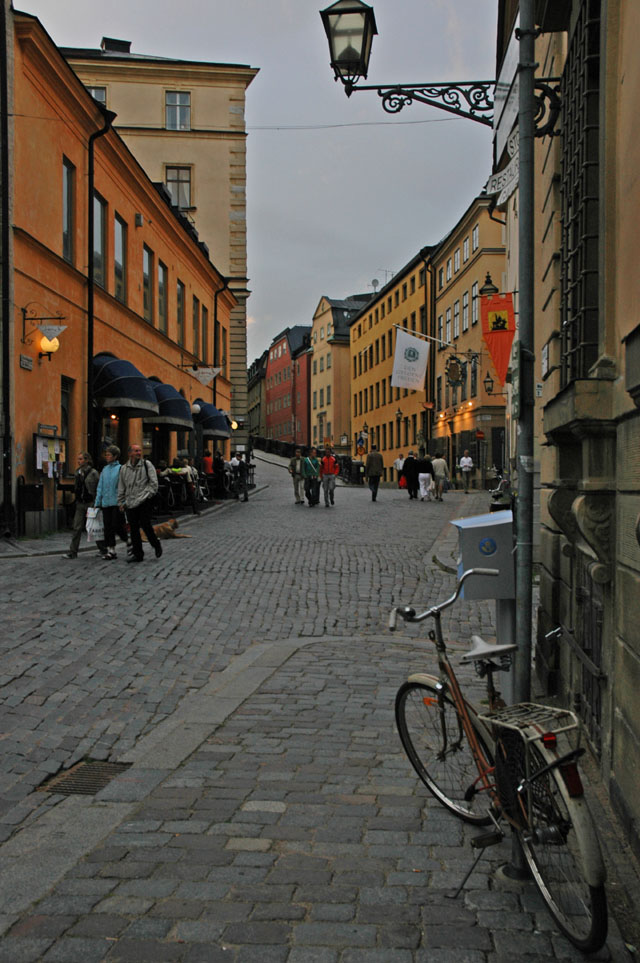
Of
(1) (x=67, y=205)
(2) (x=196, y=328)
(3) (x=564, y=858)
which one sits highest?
(1) (x=67, y=205)

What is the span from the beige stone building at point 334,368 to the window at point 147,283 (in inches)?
2243

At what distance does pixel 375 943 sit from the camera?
9.90ft

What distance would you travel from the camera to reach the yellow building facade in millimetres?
56656

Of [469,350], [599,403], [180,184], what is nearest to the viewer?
[599,403]

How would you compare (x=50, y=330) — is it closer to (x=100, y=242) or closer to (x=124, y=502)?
(x=124, y=502)

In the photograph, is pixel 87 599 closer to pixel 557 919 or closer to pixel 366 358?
pixel 557 919

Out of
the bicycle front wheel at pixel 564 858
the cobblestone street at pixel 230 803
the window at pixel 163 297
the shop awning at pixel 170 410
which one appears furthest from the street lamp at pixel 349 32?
the window at pixel 163 297

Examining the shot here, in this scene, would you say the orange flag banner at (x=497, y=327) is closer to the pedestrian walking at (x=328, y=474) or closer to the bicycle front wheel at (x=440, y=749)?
the pedestrian walking at (x=328, y=474)

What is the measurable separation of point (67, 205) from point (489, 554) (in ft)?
56.1

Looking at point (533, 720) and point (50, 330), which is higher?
point (50, 330)

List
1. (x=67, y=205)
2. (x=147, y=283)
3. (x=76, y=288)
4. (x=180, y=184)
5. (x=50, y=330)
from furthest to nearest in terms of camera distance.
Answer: (x=180, y=184)
(x=147, y=283)
(x=67, y=205)
(x=76, y=288)
(x=50, y=330)

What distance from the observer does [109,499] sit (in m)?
13.9

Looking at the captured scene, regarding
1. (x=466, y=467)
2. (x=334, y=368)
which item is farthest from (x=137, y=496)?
(x=334, y=368)

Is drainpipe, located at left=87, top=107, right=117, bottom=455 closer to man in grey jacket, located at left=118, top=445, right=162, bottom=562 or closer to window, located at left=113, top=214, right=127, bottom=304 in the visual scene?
window, located at left=113, top=214, right=127, bottom=304
